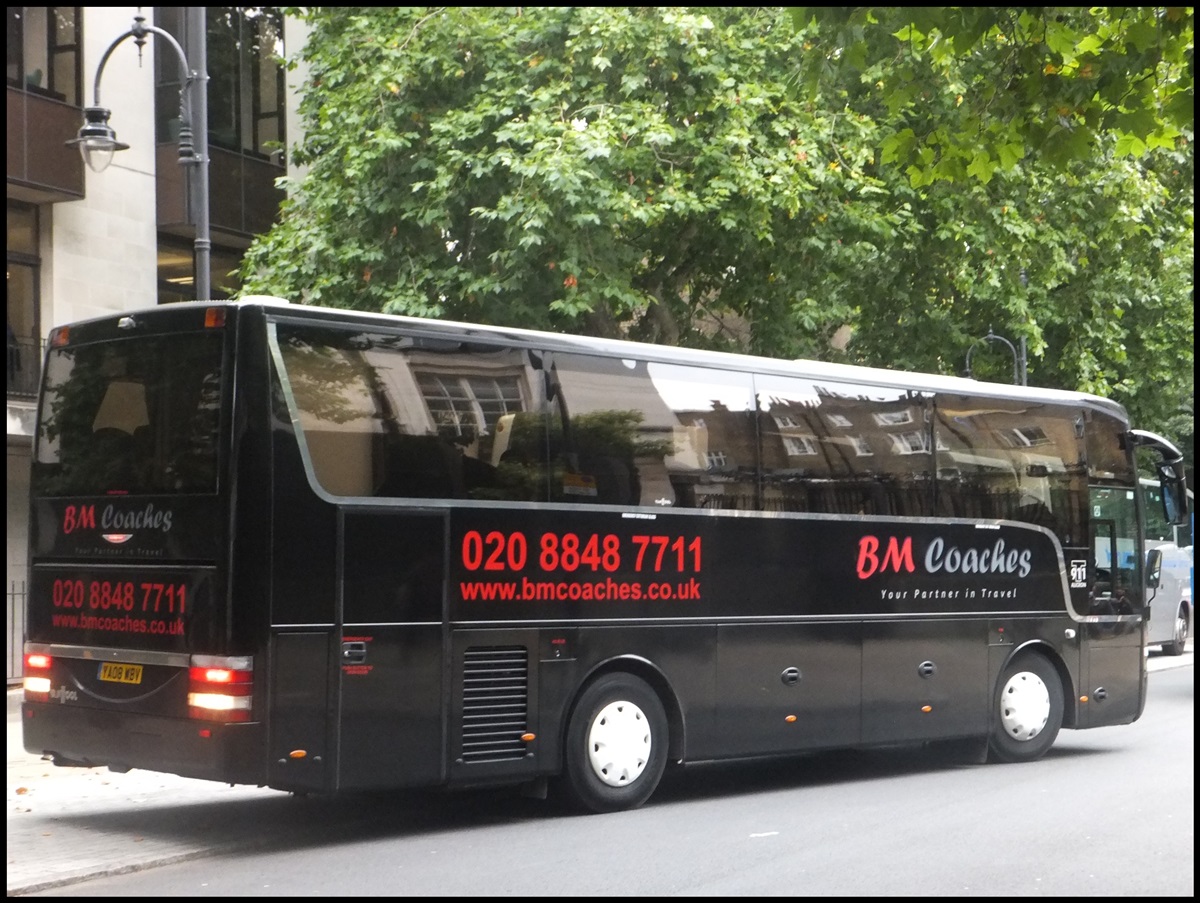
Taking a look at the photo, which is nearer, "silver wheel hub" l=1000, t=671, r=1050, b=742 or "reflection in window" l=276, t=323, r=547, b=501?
"reflection in window" l=276, t=323, r=547, b=501

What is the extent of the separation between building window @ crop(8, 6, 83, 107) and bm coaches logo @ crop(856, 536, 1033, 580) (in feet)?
46.1

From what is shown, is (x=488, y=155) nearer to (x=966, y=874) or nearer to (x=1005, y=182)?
(x=1005, y=182)

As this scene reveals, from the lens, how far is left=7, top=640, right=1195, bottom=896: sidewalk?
916cm

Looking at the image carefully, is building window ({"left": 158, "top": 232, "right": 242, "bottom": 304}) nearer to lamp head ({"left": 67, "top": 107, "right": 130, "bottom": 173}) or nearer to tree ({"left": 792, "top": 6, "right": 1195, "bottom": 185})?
lamp head ({"left": 67, "top": 107, "right": 130, "bottom": 173})

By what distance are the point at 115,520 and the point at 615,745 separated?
3571 millimetres

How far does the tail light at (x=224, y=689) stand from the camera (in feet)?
30.6

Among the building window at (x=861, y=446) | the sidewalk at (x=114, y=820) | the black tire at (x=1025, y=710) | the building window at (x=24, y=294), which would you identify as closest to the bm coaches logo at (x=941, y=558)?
the building window at (x=861, y=446)

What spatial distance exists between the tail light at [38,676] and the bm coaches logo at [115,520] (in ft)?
2.61

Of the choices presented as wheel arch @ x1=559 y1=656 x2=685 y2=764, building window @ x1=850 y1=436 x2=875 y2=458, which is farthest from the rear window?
building window @ x1=850 y1=436 x2=875 y2=458

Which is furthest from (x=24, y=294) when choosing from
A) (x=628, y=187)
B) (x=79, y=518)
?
(x=79, y=518)

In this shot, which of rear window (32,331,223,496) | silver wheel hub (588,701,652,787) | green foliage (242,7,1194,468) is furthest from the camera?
green foliage (242,7,1194,468)

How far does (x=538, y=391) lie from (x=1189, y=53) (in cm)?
442

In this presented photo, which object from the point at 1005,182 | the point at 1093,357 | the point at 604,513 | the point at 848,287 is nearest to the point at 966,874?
the point at 604,513

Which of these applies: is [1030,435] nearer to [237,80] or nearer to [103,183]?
[103,183]
